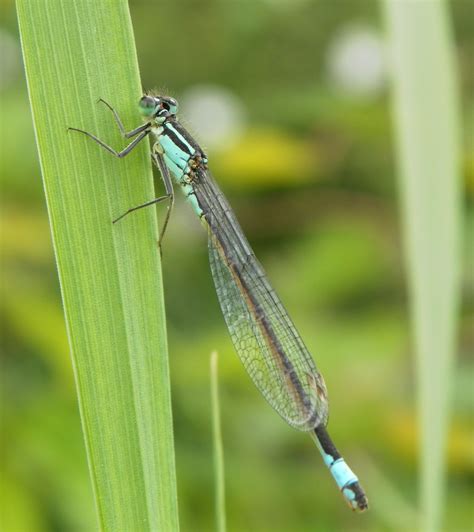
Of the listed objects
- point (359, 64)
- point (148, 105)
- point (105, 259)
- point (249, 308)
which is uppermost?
point (359, 64)

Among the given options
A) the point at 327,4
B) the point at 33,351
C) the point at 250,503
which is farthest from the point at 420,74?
the point at 327,4

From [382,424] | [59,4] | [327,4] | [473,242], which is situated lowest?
[382,424]

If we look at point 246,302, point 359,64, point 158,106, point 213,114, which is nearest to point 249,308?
point 246,302

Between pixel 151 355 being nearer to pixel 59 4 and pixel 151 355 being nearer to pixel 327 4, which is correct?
pixel 59 4

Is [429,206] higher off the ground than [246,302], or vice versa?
Answer: [429,206]

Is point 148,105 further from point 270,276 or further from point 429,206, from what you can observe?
point 270,276

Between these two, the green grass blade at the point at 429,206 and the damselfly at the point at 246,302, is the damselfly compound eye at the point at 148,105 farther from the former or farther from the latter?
the green grass blade at the point at 429,206

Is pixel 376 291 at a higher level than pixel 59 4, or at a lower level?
lower
